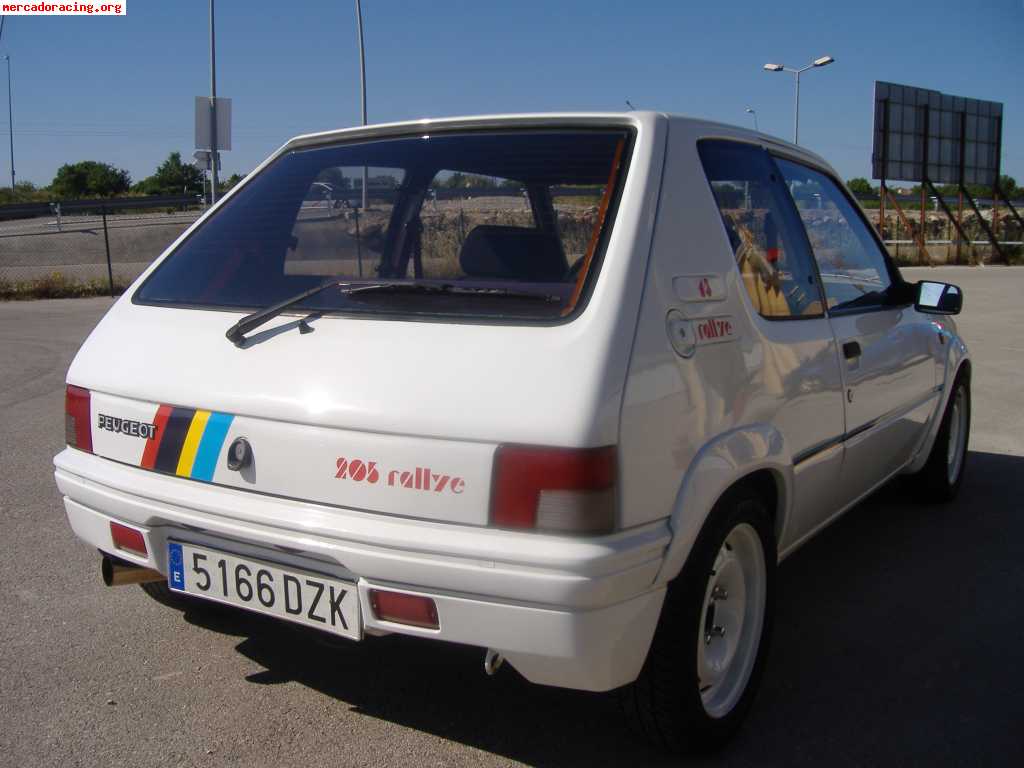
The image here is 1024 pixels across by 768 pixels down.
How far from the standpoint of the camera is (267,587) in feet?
7.96

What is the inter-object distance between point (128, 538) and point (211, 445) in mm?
435

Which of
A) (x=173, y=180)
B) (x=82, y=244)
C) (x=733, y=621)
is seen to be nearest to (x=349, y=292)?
(x=733, y=621)

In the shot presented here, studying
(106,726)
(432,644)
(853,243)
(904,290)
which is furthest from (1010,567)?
(106,726)

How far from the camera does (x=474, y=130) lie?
285 cm

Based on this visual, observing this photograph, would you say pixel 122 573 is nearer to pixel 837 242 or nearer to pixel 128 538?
pixel 128 538

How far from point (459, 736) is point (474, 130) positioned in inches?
68.2

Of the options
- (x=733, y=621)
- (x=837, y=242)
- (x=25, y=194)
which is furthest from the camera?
(x=25, y=194)

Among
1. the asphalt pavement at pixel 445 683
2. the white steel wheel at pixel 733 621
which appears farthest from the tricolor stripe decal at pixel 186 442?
the white steel wheel at pixel 733 621

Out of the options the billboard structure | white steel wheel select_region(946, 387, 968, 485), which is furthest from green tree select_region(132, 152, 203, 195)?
white steel wheel select_region(946, 387, 968, 485)

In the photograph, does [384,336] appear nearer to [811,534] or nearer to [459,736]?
[459,736]

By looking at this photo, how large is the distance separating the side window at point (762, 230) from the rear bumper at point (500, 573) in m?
1.01

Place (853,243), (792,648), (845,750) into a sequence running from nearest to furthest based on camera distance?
(845,750) → (792,648) → (853,243)

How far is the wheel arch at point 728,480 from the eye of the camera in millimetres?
2301

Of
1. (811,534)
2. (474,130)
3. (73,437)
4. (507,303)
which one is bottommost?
(811,534)
